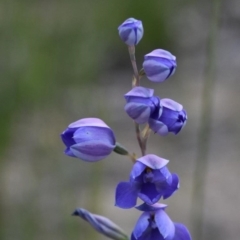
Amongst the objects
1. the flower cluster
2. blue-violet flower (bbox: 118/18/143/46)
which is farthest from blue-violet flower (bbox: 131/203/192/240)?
blue-violet flower (bbox: 118/18/143/46)

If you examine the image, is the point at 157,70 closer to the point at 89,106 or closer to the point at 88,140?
the point at 88,140

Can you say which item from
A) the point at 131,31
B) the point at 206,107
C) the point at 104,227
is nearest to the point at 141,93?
the point at 131,31

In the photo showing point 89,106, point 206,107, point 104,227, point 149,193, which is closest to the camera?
point 149,193

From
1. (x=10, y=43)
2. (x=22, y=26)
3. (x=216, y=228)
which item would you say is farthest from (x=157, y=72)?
(x=216, y=228)

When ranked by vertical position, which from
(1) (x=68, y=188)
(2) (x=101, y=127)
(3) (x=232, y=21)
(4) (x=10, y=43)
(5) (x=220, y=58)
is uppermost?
(3) (x=232, y=21)

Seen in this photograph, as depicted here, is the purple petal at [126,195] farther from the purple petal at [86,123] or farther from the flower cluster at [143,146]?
the purple petal at [86,123]

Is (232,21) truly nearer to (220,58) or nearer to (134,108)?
(220,58)
